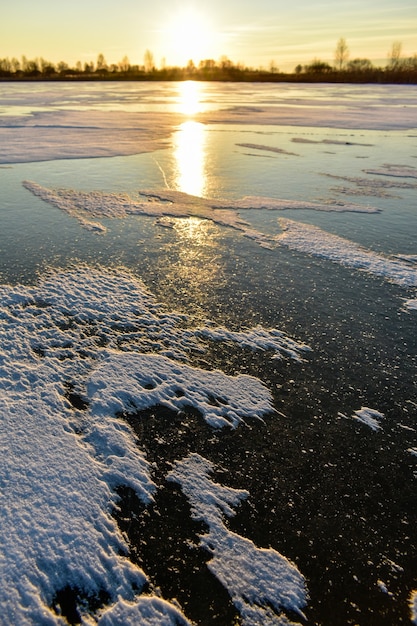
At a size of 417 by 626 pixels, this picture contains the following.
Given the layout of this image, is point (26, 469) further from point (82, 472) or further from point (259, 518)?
point (259, 518)

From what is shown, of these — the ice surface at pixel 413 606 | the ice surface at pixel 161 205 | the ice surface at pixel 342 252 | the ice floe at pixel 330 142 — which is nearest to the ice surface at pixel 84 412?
the ice surface at pixel 413 606

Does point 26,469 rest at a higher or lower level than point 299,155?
lower

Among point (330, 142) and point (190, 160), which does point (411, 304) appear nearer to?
point (190, 160)

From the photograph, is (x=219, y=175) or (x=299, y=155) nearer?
(x=219, y=175)

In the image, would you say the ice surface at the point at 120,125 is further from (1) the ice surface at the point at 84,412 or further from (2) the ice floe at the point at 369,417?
(2) the ice floe at the point at 369,417

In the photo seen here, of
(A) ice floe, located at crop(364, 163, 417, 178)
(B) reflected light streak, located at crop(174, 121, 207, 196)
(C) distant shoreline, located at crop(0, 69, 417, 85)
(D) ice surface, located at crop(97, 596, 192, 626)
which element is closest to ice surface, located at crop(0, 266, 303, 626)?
(D) ice surface, located at crop(97, 596, 192, 626)

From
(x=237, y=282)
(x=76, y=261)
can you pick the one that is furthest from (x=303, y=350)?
(x=76, y=261)

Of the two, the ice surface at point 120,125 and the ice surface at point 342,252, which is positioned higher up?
the ice surface at point 120,125
